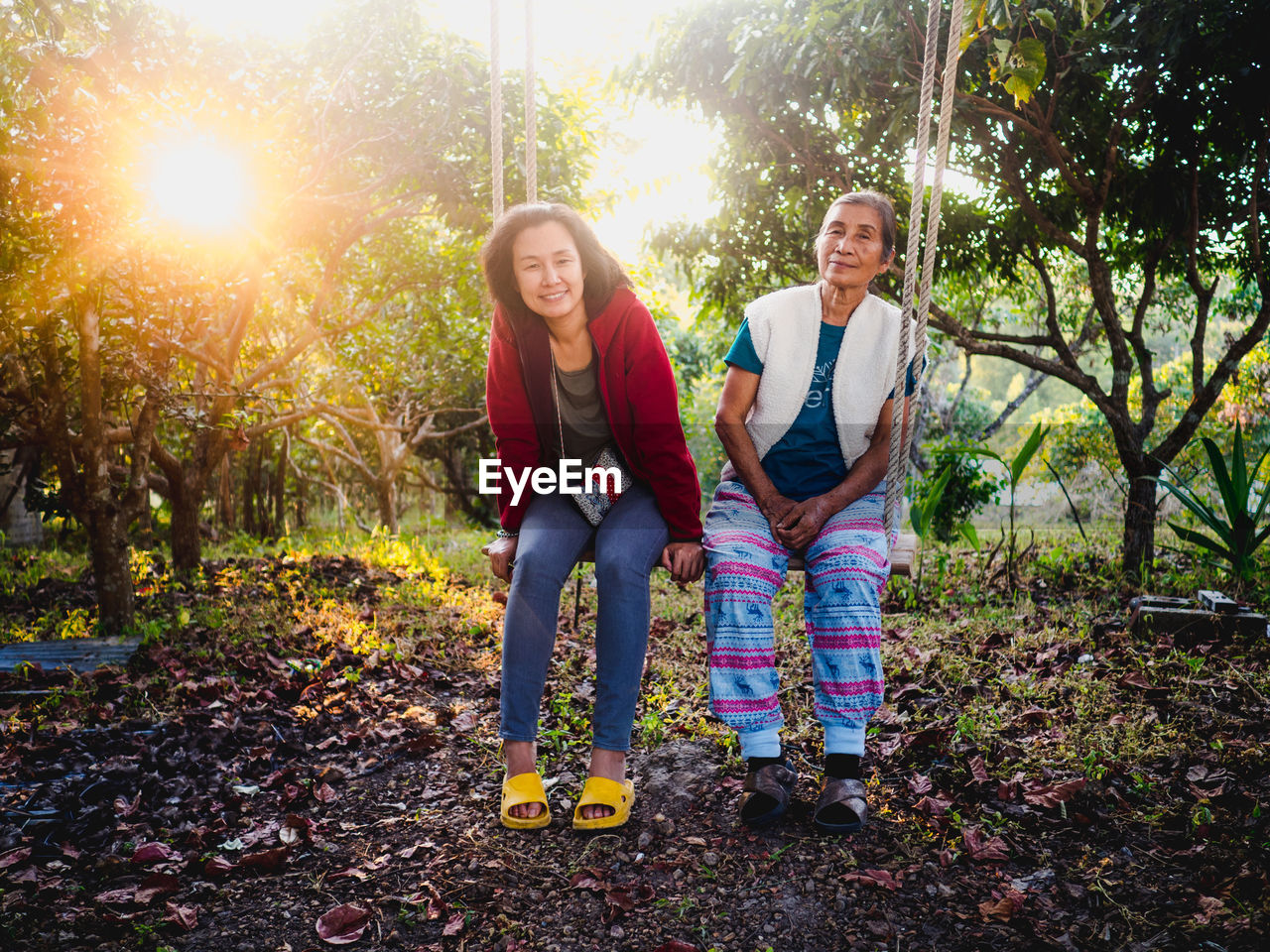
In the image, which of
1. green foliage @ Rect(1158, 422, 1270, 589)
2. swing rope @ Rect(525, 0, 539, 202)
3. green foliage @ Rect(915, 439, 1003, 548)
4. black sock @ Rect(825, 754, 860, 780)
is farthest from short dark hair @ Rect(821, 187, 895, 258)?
green foliage @ Rect(915, 439, 1003, 548)

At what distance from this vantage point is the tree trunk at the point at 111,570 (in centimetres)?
425

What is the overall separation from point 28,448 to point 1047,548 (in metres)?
8.51

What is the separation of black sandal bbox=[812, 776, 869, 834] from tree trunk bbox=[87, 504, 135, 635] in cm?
370

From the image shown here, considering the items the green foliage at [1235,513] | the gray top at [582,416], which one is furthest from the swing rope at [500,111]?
the green foliage at [1235,513]

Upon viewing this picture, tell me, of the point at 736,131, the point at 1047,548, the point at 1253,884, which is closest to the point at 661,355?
the point at 1253,884

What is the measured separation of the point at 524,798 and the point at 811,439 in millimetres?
1271

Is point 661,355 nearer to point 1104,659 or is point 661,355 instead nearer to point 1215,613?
point 1104,659

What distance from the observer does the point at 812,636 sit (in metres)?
2.35

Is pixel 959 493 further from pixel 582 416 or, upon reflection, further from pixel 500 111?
pixel 500 111

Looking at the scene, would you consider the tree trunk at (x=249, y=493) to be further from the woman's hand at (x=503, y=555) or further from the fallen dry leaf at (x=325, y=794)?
the woman's hand at (x=503, y=555)

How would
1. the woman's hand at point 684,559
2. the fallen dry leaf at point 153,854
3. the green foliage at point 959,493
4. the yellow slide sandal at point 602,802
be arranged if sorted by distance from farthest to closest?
1. the green foliage at point 959,493
2. the woman's hand at point 684,559
3. the yellow slide sandal at point 602,802
4. the fallen dry leaf at point 153,854

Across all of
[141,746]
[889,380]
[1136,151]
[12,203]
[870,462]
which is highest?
[1136,151]

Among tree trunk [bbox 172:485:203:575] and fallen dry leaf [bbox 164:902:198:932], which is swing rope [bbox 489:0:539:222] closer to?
fallen dry leaf [bbox 164:902:198:932]

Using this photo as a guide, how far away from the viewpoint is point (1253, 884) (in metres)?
1.85
